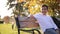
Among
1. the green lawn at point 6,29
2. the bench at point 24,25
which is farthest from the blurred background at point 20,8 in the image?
the bench at point 24,25

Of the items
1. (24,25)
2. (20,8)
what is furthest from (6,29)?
(24,25)

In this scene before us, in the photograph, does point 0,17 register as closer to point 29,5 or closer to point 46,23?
point 29,5

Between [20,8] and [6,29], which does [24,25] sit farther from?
[6,29]

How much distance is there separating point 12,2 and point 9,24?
2.91ft

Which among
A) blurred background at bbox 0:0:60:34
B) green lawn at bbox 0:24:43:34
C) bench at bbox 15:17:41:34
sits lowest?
bench at bbox 15:17:41:34

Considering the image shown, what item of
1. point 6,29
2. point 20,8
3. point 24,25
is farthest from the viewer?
point 6,29

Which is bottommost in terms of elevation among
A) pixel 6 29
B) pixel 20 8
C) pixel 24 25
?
pixel 24 25

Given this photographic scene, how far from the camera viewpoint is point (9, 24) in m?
7.72

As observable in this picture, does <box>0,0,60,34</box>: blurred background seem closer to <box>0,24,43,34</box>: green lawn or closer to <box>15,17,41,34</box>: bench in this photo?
<box>0,24,43,34</box>: green lawn

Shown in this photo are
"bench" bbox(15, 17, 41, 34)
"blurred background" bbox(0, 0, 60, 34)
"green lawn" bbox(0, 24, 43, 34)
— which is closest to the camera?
"bench" bbox(15, 17, 41, 34)

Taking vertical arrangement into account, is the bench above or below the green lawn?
below

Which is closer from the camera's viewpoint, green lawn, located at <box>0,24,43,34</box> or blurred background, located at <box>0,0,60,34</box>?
blurred background, located at <box>0,0,60,34</box>

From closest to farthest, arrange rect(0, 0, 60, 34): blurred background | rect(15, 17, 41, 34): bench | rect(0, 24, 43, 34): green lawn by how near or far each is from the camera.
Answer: rect(15, 17, 41, 34): bench < rect(0, 0, 60, 34): blurred background < rect(0, 24, 43, 34): green lawn

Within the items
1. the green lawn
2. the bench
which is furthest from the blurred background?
the bench
